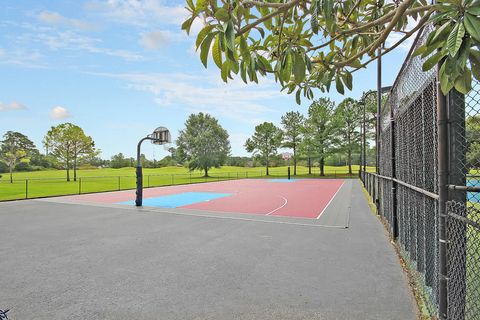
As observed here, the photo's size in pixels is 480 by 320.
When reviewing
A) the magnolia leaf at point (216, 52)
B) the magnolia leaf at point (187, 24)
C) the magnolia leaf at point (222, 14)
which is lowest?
the magnolia leaf at point (216, 52)

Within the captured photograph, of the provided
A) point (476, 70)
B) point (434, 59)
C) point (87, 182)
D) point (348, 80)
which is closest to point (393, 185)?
point (348, 80)

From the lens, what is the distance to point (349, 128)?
137ft

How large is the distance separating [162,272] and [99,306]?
1148mm

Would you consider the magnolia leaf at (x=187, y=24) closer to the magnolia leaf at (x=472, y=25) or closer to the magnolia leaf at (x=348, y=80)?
the magnolia leaf at (x=472, y=25)

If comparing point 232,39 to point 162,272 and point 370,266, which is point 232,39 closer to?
point 162,272

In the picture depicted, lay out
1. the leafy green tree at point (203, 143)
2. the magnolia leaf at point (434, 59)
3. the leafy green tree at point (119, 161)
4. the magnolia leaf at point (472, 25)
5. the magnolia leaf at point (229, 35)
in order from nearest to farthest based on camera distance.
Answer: the magnolia leaf at point (472, 25), the magnolia leaf at point (434, 59), the magnolia leaf at point (229, 35), the leafy green tree at point (203, 143), the leafy green tree at point (119, 161)

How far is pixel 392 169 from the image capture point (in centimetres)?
595

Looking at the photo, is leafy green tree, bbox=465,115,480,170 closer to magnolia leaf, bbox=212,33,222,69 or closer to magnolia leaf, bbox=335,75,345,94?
magnolia leaf, bbox=335,75,345,94

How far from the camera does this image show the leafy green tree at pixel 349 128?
40.0 m

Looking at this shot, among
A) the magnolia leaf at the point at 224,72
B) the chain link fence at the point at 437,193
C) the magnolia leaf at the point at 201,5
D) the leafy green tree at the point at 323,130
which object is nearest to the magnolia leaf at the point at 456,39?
the chain link fence at the point at 437,193

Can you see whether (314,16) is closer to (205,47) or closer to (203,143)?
(205,47)

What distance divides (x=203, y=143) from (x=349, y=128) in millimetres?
22610

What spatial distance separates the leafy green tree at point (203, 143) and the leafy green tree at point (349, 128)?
17.9m

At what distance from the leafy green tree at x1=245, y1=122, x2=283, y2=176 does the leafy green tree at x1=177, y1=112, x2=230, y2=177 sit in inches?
234
